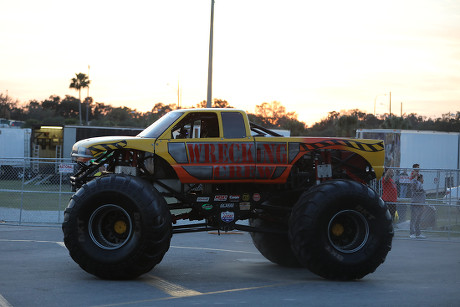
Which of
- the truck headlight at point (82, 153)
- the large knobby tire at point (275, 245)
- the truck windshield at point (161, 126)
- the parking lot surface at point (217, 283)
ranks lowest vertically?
the parking lot surface at point (217, 283)

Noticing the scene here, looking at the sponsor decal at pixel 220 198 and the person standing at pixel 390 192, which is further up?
the sponsor decal at pixel 220 198

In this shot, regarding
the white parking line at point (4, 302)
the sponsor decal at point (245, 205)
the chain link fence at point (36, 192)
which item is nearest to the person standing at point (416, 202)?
the sponsor decal at point (245, 205)

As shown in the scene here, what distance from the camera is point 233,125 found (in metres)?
11.1

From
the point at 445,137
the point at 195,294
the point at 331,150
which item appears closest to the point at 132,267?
the point at 195,294

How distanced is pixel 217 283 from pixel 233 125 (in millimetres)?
2423

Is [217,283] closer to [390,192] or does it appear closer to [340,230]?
[340,230]

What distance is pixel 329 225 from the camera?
10711 millimetres

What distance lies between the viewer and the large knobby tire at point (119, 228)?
10281 millimetres

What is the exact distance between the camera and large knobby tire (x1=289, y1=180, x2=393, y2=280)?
34.5ft

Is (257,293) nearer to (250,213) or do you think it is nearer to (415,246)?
(250,213)

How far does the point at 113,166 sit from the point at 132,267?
1940 mm

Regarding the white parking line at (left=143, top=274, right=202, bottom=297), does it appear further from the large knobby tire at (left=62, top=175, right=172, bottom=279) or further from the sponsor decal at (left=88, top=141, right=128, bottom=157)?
the sponsor decal at (left=88, top=141, right=128, bottom=157)

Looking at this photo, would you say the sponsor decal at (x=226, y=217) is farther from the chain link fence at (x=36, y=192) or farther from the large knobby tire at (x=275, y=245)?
the chain link fence at (x=36, y=192)

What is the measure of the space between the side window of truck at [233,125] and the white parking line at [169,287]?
236 cm
